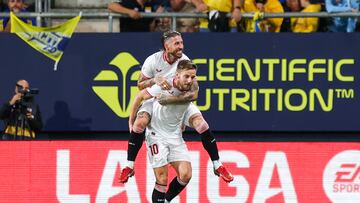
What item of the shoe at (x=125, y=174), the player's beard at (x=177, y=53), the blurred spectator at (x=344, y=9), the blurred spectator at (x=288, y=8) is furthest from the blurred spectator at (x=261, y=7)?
the shoe at (x=125, y=174)

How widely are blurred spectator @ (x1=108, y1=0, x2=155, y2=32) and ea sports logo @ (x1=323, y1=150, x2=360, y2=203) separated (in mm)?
3558

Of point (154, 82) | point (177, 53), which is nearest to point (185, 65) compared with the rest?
point (177, 53)

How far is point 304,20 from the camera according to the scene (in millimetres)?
15969

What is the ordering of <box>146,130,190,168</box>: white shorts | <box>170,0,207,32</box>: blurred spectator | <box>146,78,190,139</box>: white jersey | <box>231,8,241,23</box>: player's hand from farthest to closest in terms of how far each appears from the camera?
1. <box>170,0,207,32</box>: blurred spectator
2. <box>231,8,241,23</box>: player's hand
3. <box>146,130,190,168</box>: white shorts
4. <box>146,78,190,139</box>: white jersey

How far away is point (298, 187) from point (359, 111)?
232 centimetres

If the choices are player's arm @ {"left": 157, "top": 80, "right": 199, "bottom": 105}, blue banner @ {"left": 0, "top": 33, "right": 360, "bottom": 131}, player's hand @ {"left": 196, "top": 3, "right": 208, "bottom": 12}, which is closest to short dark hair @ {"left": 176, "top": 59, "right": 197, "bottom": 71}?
player's arm @ {"left": 157, "top": 80, "right": 199, "bottom": 105}

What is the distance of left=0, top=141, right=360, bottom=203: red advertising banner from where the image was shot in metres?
14.1

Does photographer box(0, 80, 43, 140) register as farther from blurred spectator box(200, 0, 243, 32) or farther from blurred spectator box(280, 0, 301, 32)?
blurred spectator box(280, 0, 301, 32)

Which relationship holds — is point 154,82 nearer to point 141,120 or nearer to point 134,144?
point 141,120

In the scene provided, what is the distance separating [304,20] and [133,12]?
8.19 ft

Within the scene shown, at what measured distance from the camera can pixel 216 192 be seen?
1417cm

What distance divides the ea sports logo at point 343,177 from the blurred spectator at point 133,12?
11.7ft

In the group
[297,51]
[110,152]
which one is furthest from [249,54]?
[110,152]

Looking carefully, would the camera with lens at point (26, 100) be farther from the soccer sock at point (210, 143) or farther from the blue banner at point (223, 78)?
the soccer sock at point (210, 143)
